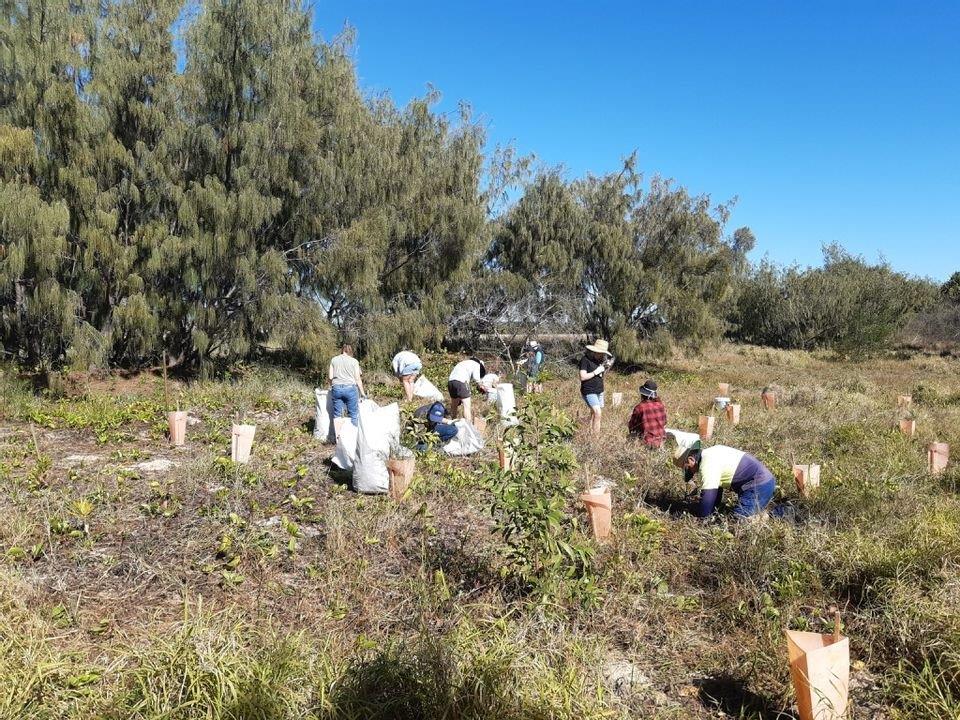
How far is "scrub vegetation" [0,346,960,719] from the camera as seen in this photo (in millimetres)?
2535

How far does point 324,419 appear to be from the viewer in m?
7.50

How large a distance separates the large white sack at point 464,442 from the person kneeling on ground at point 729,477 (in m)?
2.47

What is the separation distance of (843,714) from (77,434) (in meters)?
7.98

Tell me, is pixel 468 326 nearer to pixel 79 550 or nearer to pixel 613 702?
pixel 79 550

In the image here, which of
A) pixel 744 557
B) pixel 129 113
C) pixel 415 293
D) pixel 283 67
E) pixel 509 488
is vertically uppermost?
pixel 283 67

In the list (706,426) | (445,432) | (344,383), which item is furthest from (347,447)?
(706,426)

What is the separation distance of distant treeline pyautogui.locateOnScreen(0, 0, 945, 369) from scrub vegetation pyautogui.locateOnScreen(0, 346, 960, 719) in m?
5.69

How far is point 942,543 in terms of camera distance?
373 cm

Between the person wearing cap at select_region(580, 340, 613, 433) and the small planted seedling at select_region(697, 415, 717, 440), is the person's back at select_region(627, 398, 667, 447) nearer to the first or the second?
the person wearing cap at select_region(580, 340, 613, 433)

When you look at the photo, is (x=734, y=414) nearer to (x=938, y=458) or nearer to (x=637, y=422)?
(x=637, y=422)

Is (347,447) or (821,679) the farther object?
(347,447)

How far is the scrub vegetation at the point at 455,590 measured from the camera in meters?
2.54

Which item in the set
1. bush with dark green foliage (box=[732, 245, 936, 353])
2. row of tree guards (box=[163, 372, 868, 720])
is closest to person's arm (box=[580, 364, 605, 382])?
row of tree guards (box=[163, 372, 868, 720])

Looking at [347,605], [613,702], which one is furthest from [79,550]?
[613,702]
